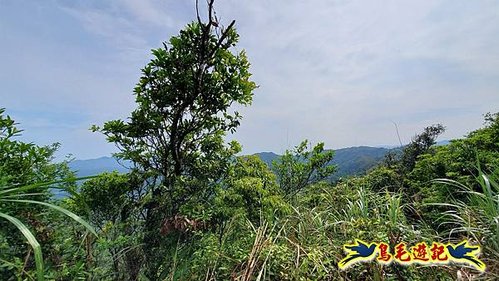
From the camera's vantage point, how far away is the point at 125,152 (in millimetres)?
2457

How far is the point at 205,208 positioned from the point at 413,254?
4.21ft

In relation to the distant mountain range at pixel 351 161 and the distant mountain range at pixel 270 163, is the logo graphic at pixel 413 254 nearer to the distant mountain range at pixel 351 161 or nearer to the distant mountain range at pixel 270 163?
the distant mountain range at pixel 270 163

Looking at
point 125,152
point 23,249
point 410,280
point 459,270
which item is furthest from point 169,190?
point 459,270

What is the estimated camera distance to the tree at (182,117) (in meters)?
2.28

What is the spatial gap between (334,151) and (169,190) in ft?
5.83

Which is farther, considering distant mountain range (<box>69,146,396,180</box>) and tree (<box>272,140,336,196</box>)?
tree (<box>272,140,336,196</box>)

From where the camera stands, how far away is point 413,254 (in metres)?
1.47

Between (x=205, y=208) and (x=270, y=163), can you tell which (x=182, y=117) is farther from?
(x=270, y=163)

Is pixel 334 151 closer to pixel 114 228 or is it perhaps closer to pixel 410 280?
pixel 410 280

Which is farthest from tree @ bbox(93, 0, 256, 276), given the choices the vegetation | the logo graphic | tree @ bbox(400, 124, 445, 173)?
tree @ bbox(400, 124, 445, 173)

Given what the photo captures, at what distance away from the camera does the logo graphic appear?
4.60 ft

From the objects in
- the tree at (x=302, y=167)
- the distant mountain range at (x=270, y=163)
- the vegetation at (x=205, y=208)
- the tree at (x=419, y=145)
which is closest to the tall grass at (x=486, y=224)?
the vegetation at (x=205, y=208)

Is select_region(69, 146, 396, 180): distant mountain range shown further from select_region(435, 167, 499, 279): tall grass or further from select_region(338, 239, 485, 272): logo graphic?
select_region(435, 167, 499, 279): tall grass

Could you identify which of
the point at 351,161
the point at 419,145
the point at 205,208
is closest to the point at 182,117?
the point at 205,208
